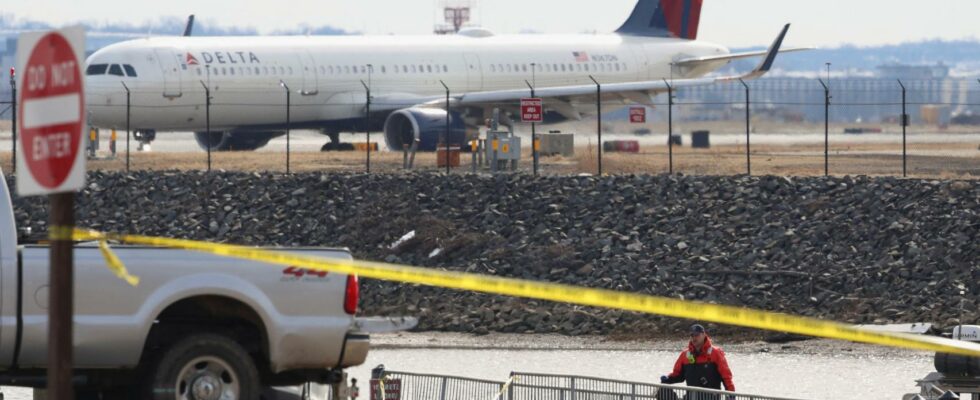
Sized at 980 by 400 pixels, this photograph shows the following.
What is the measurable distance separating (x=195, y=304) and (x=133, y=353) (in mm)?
673

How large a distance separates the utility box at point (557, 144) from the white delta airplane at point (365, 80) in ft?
6.25

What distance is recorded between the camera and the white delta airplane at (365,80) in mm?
41500

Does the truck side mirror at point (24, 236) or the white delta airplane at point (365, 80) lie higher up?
the white delta airplane at point (365, 80)

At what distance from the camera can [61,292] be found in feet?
25.7

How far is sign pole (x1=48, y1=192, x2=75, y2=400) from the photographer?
25.6ft

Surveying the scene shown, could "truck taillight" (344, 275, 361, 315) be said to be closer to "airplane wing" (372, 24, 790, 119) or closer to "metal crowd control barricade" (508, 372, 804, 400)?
"metal crowd control barricade" (508, 372, 804, 400)

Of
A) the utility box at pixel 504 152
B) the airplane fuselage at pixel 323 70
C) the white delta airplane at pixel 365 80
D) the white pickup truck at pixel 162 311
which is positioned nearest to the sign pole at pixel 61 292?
the white pickup truck at pixel 162 311

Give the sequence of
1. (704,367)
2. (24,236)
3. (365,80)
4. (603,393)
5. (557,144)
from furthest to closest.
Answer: (365,80), (557,144), (704,367), (603,393), (24,236)

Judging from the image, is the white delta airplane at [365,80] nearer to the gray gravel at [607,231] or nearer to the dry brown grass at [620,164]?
the dry brown grass at [620,164]

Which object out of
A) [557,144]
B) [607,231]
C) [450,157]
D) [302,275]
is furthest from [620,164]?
[302,275]

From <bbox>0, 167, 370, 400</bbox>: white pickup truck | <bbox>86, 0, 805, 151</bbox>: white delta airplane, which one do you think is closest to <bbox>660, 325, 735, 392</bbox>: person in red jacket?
<bbox>0, 167, 370, 400</bbox>: white pickup truck

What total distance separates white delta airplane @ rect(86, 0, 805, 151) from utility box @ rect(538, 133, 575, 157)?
6.25 feet

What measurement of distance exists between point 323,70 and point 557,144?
20.9ft

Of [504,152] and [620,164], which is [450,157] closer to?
[504,152]
